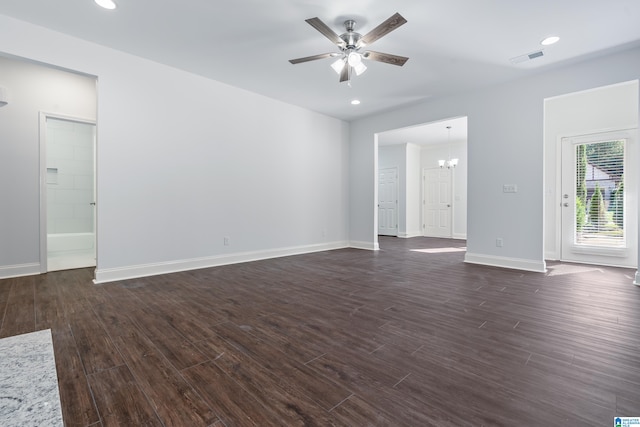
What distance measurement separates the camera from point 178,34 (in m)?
3.29

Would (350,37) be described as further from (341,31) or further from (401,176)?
(401,176)

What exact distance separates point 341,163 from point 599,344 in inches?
209

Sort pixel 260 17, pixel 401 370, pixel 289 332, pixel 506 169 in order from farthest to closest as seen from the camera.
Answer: pixel 506 169 < pixel 260 17 < pixel 289 332 < pixel 401 370

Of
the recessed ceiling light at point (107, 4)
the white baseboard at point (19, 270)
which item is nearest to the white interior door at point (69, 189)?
the white baseboard at point (19, 270)

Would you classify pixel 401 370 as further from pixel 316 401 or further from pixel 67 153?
pixel 67 153

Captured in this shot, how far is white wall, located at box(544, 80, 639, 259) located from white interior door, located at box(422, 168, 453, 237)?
3549 mm

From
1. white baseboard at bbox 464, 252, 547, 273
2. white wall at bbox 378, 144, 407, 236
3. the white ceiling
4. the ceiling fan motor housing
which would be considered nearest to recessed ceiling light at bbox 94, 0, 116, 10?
the white ceiling

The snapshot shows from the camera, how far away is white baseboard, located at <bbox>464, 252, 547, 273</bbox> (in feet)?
14.1

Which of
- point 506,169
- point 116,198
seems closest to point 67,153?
point 116,198

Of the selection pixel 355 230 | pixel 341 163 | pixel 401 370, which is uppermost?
pixel 341 163

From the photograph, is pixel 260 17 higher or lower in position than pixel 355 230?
higher

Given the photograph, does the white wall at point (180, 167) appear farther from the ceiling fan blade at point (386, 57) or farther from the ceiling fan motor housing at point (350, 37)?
the ceiling fan blade at point (386, 57)

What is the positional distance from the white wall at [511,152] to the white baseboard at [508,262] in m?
0.01

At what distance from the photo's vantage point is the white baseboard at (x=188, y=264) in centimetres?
366
